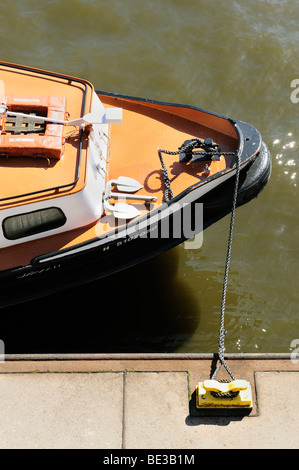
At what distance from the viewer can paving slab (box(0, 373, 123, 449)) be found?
18.6ft

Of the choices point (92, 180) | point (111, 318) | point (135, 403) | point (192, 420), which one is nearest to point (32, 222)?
point (92, 180)

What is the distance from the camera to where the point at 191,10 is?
10.8 m

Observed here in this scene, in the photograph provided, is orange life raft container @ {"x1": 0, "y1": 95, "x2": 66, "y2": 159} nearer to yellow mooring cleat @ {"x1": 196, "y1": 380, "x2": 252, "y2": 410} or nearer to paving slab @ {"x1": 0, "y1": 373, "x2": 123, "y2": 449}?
paving slab @ {"x1": 0, "y1": 373, "x2": 123, "y2": 449}

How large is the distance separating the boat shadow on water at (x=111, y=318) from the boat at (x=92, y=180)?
0.96 metres

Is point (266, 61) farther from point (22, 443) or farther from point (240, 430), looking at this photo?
point (22, 443)

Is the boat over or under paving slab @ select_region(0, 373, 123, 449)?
over

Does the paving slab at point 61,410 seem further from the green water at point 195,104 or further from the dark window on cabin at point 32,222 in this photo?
the dark window on cabin at point 32,222

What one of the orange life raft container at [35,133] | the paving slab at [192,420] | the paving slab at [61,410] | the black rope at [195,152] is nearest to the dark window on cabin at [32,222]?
the orange life raft container at [35,133]

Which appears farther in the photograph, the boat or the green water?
the green water

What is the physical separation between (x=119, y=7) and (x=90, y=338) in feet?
22.4

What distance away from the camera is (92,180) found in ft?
21.0

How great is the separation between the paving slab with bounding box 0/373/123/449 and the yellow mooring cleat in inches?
36.0

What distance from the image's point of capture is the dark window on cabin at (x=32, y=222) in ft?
20.5

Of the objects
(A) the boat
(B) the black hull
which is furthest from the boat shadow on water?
(A) the boat
